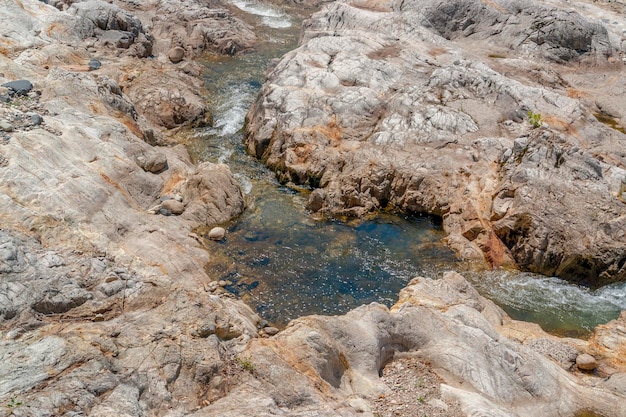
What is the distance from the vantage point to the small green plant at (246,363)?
10.8m

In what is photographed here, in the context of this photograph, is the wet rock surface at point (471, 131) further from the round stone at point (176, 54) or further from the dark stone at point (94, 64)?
the round stone at point (176, 54)

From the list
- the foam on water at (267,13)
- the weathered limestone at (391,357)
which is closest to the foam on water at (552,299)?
the weathered limestone at (391,357)

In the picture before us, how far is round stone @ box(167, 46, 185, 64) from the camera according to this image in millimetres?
38519

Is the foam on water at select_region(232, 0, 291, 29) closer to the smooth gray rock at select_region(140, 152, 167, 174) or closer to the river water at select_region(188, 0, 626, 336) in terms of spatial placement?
the river water at select_region(188, 0, 626, 336)

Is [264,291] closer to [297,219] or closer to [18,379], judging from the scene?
[297,219]

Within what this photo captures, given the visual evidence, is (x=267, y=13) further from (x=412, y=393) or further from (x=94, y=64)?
(x=412, y=393)

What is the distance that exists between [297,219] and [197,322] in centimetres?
1144

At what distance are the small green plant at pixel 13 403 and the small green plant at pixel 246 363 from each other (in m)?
4.25

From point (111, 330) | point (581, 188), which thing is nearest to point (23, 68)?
point (111, 330)

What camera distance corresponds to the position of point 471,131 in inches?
1021

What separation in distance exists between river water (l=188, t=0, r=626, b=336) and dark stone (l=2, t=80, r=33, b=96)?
10.2 m

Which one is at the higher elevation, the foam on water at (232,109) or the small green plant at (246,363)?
the small green plant at (246,363)

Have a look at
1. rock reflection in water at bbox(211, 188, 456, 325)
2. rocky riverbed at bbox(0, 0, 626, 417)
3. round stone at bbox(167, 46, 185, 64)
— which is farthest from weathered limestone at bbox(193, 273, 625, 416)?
round stone at bbox(167, 46, 185, 64)

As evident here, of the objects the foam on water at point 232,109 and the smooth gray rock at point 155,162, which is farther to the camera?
the foam on water at point 232,109
